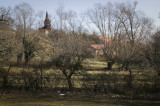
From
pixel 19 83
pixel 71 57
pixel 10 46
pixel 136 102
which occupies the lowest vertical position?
pixel 136 102

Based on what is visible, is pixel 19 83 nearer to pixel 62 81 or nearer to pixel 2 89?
pixel 2 89

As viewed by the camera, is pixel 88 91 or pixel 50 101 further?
pixel 88 91

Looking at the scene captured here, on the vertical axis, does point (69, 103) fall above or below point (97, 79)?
below

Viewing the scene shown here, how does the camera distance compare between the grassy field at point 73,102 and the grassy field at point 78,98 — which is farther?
the grassy field at point 78,98

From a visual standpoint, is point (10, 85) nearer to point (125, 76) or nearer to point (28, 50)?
point (125, 76)

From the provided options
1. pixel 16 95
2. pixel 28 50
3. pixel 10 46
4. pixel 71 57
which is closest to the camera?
pixel 16 95

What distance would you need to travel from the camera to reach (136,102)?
738cm

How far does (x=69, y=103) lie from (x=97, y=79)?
300cm

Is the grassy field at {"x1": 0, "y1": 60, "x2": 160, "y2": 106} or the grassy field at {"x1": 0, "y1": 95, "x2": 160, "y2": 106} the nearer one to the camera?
the grassy field at {"x1": 0, "y1": 95, "x2": 160, "y2": 106}

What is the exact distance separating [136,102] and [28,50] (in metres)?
18.4

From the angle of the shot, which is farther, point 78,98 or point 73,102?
point 78,98

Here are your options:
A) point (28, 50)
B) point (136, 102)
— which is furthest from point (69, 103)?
point (28, 50)

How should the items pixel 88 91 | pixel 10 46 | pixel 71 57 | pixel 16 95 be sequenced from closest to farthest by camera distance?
pixel 16 95 → pixel 88 91 → pixel 71 57 → pixel 10 46

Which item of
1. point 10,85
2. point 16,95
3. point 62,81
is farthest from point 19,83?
point 62,81
